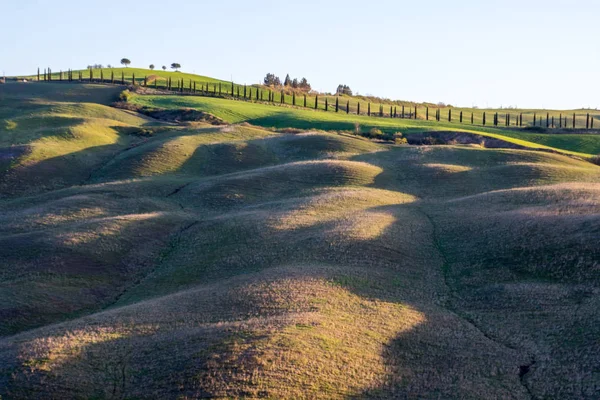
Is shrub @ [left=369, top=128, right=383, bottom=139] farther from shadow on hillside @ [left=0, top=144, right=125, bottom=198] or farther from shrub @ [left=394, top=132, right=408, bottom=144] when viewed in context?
shadow on hillside @ [left=0, top=144, right=125, bottom=198]

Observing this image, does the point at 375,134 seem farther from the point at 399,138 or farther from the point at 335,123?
the point at 335,123

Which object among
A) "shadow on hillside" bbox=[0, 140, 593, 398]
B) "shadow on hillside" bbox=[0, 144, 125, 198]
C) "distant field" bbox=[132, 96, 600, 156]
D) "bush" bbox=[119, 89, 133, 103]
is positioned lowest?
"shadow on hillside" bbox=[0, 140, 593, 398]

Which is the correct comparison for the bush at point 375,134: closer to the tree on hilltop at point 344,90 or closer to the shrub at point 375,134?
the shrub at point 375,134

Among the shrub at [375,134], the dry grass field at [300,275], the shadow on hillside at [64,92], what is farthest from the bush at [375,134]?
the shadow on hillside at [64,92]

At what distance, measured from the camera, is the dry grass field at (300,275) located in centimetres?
1867

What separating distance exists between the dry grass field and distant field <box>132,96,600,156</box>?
63.1 ft

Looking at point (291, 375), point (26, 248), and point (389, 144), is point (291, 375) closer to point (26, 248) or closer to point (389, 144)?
point (26, 248)

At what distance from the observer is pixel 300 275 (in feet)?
88.9

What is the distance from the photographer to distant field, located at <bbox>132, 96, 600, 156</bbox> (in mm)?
76750

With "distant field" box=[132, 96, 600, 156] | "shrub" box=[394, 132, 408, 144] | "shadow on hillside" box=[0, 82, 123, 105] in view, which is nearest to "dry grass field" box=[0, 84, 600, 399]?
"shrub" box=[394, 132, 408, 144]

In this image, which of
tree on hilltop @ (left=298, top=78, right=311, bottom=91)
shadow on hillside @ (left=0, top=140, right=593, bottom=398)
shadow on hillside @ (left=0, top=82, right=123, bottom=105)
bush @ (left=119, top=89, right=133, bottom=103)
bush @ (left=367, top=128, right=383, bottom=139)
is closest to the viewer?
shadow on hillside @ (left=0, top=140, right=593, bottom=398)

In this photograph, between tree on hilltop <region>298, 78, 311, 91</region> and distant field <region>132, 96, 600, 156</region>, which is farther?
tree on hilltop <region>298, 78, 311, 91</region>

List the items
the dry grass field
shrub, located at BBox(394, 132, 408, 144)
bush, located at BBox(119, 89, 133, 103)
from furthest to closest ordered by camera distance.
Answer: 1. bush, located at BBox(119, 89, 133, 103)
2. shrub, located at BBox(394, 132, 408, 144)
3. the dry grass field

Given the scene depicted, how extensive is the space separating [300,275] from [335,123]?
60430 mm
